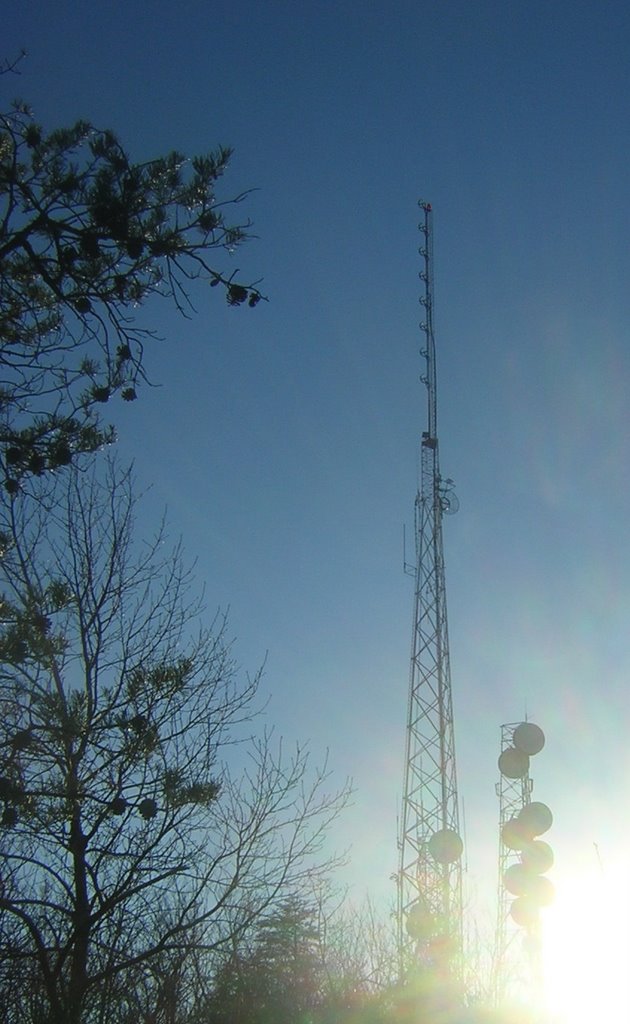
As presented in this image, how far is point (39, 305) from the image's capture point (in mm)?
8258

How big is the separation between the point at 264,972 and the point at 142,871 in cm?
386

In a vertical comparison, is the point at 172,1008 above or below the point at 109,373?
below

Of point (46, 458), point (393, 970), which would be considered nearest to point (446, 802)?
point (393, 970)

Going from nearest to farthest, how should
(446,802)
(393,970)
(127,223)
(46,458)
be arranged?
(127,223), (46,458), (393,970), (446,802)

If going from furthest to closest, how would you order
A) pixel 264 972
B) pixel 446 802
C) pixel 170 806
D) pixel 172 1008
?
pixel 446 802 → pixel 264 972 → pixel 172 1008 → pixel 170 806

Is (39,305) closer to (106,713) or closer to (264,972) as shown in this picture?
(106,713)

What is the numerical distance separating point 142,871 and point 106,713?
1653mm

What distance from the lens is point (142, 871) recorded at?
10273 millimetres

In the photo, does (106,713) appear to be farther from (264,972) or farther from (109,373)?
(264,972)

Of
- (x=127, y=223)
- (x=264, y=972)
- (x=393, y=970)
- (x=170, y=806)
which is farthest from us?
(x=393, y=970)

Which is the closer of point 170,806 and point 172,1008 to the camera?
Result: point 170,806

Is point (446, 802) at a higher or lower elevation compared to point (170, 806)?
higher

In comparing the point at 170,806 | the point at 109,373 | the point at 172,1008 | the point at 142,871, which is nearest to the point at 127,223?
the point at 109,373

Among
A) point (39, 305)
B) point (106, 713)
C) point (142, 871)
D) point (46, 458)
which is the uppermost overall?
point (39, 305)
